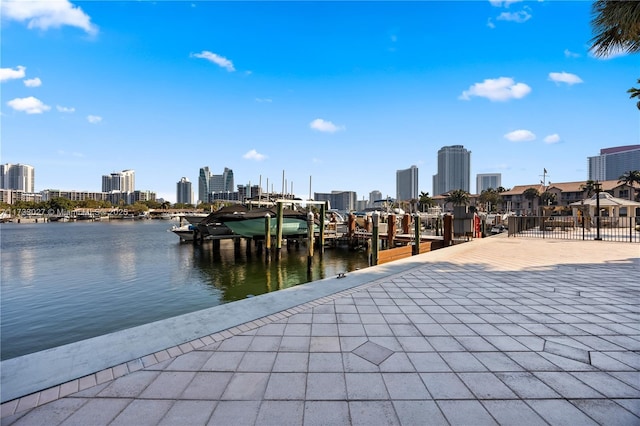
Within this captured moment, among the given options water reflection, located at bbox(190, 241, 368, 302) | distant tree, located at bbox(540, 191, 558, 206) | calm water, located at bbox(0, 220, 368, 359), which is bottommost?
water reflection, located at bbox(190, 241, 368, 302)

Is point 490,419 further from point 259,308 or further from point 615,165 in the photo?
point 615,165

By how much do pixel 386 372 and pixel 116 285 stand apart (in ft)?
56.0

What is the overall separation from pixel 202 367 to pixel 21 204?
160106mm

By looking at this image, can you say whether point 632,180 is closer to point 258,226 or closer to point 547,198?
point 547,198

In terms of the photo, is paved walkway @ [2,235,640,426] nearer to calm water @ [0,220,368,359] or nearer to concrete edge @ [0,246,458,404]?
concrete edge @ [0,246,458,404]

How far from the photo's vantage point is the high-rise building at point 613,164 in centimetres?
14268


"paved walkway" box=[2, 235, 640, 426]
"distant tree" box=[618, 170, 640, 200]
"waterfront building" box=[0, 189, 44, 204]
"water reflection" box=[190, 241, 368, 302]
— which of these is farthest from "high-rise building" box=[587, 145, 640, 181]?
"waterfront building" box=[0, 189, 44, 204]

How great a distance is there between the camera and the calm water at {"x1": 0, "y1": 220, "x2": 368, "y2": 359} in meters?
10.0

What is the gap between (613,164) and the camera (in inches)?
5950

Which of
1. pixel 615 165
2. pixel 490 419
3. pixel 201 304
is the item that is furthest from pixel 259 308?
pixel 615 165

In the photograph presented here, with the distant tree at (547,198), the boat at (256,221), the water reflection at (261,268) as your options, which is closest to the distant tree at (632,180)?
the distant tree at (547,198)

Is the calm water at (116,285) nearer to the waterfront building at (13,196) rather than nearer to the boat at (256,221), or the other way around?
the boat at (256,221)

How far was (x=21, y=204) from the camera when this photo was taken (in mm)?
114938

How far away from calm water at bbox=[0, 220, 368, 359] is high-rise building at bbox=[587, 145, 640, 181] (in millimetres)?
183855
